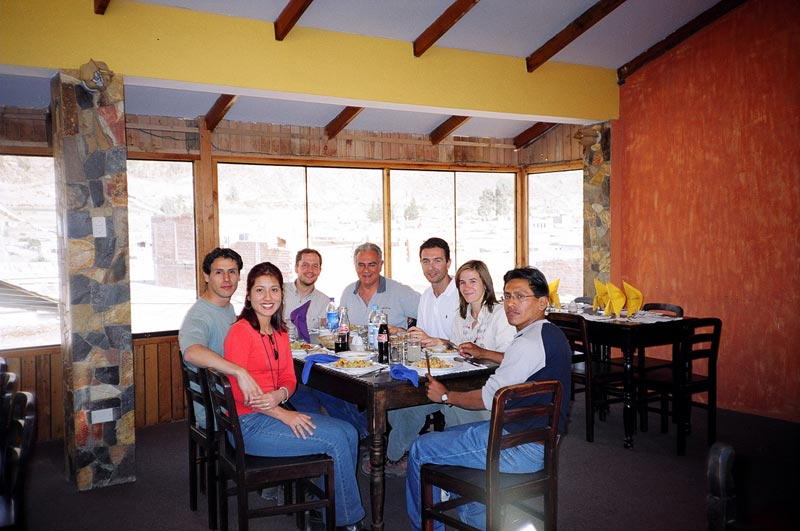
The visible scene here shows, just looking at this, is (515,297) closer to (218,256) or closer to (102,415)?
(218,256)

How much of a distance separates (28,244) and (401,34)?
3.19m

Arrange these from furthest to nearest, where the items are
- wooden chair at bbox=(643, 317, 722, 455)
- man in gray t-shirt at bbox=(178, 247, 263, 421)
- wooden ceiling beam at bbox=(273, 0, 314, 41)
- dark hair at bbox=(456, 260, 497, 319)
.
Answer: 1. wooden chair at bbox=(643, 317, 722, 455)
2. wooden ceiling beam at bbox=(273, 0, 314, 41)
3. dark hair at bbox=(456, 260, 497, 319)
4. man in gray t-shirt at bbox=(178, 247, 263, 421)

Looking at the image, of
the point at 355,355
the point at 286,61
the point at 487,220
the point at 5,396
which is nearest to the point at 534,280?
the point at 355,355

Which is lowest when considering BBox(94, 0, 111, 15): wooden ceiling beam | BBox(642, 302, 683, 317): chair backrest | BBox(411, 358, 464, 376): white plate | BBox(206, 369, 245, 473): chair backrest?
BBox(206, 369, 245, 473): chair backrest

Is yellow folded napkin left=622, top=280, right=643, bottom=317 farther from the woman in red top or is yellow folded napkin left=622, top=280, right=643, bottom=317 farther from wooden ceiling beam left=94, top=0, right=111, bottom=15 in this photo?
wooden ceiling beam left=94, top=0, right=111, bottom=15

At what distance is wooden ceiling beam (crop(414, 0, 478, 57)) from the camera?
4.61 meters

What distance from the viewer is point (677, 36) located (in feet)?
19.1

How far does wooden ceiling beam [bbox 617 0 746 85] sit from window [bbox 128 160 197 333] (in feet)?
13.1

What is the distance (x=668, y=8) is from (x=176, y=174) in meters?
4.21

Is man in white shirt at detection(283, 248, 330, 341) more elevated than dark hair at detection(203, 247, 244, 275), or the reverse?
dark hair at detection(203, 247, 244, 275)

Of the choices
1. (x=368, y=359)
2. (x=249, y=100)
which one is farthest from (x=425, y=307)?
(x=249, y=100)

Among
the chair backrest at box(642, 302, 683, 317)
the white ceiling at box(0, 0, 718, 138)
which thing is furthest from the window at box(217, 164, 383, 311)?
the chair backrest at box(642, 302, 683, 317)

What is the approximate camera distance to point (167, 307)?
19.2ft

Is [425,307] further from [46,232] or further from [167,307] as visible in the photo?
[46,232]
